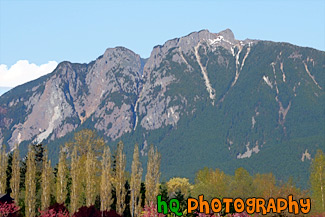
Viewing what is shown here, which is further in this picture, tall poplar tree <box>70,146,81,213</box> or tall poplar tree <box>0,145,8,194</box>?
tall poplar tree <box>0,145,8,194</box>

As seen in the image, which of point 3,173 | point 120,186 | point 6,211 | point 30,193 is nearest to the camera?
point 6,211

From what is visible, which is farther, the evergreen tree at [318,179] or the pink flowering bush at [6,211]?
the evergreen tree at [318,179]

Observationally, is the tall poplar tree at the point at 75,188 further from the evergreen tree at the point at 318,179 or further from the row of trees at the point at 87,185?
the evergreen tree at the point at 318,179

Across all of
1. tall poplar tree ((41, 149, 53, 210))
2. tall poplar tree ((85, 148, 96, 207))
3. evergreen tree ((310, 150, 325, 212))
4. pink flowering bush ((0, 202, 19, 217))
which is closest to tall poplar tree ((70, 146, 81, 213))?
tall poplar tree ((85, 148, 96, 207))

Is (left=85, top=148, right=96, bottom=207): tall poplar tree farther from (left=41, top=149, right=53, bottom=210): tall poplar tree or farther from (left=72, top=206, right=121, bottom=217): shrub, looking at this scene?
(left=72, top=206, right=121, bottom=217): shrub

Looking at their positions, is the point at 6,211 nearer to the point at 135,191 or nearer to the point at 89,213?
the point at 89,213

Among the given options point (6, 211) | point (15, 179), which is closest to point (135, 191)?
point (15, 179)

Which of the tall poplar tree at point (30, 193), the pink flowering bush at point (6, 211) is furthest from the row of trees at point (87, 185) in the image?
the pink flowering bush at point (6, 211)

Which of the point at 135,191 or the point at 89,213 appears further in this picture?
the point at 135,191

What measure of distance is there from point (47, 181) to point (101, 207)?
9.26 meters

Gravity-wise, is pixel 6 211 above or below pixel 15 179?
below

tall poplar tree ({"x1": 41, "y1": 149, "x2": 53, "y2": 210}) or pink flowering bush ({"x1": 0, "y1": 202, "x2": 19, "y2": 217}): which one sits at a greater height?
tall poplar tree ({"x1": 41, "y1": 149, "x2": 53, "y2": 210})

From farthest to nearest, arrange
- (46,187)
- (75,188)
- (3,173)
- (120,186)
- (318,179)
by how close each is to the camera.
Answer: (318,179)
(3,173)
(120,186)
(46,187)
(75,188)

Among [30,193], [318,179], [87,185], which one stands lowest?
[30,193]
